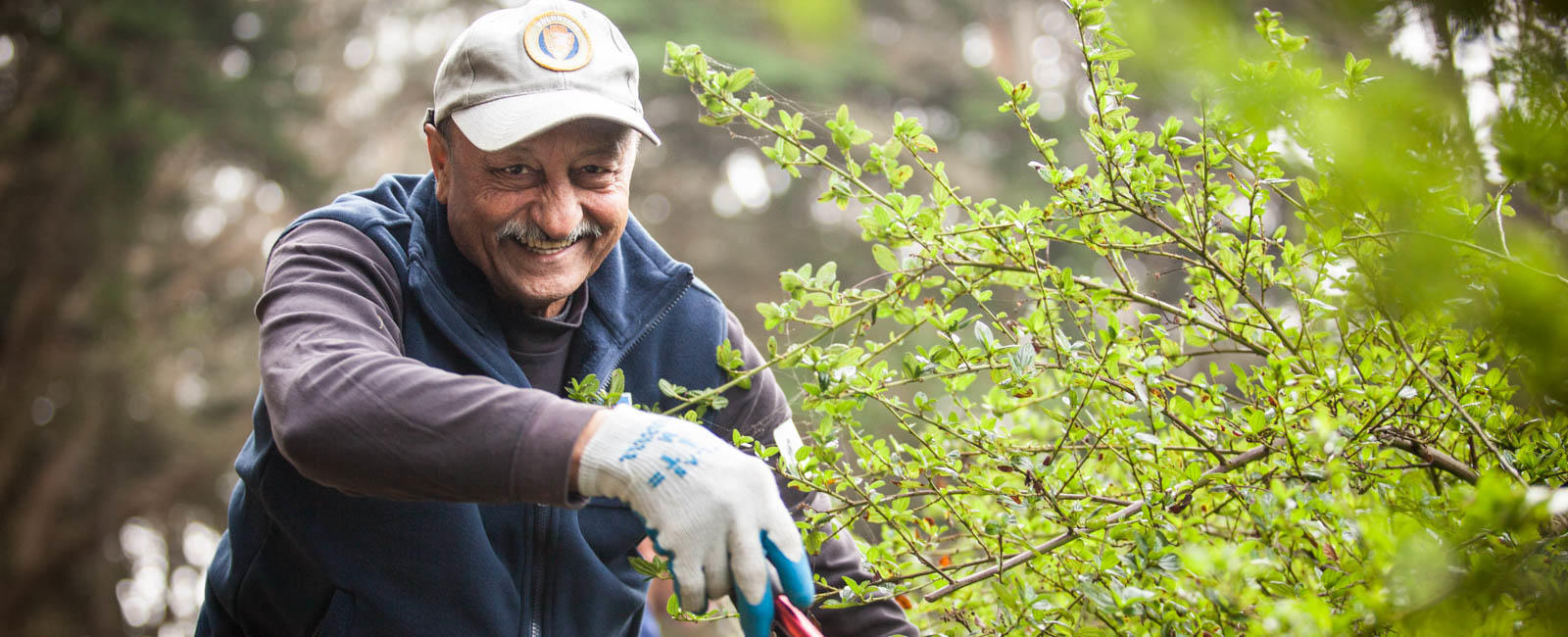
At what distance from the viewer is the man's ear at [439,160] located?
2.11 meters

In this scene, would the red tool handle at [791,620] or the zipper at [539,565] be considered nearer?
the red tool handle at [791,620]

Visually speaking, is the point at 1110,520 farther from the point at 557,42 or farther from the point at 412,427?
the point at 557,42

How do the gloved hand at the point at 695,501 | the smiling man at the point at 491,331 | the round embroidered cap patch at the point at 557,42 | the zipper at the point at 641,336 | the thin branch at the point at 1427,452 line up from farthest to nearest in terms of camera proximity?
the zipper at the point at 641,336 < the round embroidered cap patch at the point at 557,42 < the smiling man at the point at 491,331 < the thin branch at the point at 1427,452 < the gloved hand at the point at 695,501

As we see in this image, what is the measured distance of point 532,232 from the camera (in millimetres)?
1999

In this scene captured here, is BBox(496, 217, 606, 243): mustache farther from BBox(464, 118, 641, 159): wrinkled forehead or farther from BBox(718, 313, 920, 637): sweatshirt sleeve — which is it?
BBox(718, 313, 920, 637): sweatshirt sleeve

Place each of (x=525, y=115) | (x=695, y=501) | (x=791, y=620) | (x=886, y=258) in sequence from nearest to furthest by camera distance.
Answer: (x=695, y=501)
(x=791, y=620)
(x=886, y=258)
(x=525, y=115)

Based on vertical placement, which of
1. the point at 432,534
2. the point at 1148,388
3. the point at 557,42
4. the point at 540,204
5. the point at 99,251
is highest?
the point at 557,42

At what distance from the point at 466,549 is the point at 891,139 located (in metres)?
1.05

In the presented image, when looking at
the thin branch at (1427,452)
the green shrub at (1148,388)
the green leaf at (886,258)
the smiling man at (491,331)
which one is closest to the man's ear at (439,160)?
the smiling man at (491,331)

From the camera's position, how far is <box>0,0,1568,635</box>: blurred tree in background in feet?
30.0

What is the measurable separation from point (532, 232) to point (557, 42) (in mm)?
356

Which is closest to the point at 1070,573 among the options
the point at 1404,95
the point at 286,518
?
the point at 1404,95

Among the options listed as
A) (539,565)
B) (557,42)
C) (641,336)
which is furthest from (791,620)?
(557,42)

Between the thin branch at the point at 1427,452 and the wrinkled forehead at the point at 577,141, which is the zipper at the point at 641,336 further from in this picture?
the thin branch at the point at 1427,452
